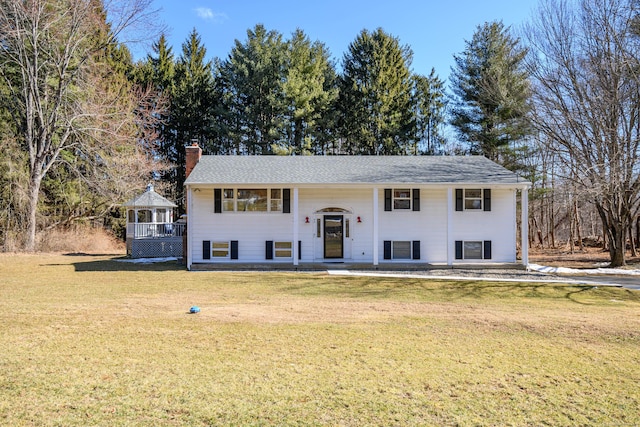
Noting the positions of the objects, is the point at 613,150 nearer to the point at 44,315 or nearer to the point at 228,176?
the point at 228,176

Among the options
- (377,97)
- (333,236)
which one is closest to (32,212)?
(333,236)

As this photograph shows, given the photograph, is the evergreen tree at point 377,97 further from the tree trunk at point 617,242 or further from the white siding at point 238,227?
the tree trunk at point 617,242

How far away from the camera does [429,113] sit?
33688mm

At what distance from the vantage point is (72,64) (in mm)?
23969

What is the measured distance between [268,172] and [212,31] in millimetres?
24141

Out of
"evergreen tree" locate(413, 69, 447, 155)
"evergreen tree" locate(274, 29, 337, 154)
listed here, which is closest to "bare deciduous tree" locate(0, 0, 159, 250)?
"evergreen tree" locate(274, 29, 337, 154)

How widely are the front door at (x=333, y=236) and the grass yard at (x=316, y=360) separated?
6.71m

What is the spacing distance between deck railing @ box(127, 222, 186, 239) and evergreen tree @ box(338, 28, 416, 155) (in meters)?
15.0

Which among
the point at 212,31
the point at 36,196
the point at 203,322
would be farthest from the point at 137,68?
the point at 203,322

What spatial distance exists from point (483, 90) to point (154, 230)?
2106 centimetres

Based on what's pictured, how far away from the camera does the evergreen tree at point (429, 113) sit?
1309 inches

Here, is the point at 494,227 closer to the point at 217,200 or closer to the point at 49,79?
the point at 217,200

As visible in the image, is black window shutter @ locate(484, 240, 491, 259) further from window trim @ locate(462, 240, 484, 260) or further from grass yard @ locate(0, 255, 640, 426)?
grass yard @ locate(0, 255, 640, 426)

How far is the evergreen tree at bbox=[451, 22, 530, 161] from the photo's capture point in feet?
84.0
